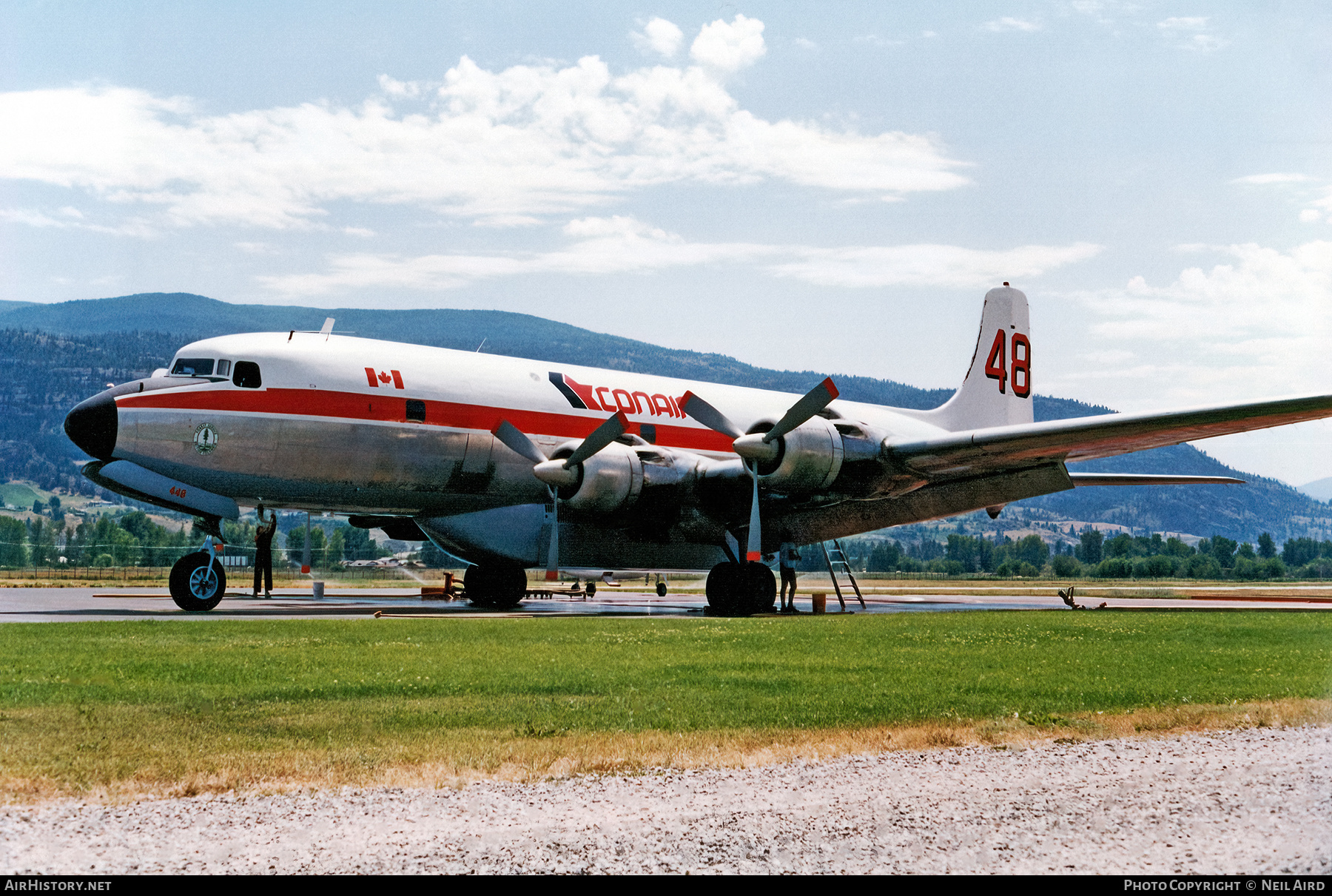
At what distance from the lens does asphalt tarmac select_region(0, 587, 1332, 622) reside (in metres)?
20.2

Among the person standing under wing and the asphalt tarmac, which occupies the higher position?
the person standing under wing

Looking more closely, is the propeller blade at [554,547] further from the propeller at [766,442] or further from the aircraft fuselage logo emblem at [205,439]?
the aircraft fuselage logo emblem at [205,439]

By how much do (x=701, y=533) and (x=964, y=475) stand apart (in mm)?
5431

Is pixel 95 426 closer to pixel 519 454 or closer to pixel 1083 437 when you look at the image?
pixel 519 454

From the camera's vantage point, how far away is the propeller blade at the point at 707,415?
870 inches

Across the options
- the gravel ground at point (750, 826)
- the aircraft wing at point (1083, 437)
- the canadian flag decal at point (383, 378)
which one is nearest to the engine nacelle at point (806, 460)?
the aircraft wing at point (1083, 437)

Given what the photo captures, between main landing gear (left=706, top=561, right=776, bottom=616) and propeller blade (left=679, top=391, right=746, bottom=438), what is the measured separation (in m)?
2.53

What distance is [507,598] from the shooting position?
2539cm

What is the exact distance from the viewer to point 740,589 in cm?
2159

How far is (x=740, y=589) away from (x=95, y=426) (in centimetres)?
1133

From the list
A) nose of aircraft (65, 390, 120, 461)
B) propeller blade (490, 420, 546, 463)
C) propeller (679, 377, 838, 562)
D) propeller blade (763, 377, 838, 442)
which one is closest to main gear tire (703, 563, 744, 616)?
propeller (679, 377, 838, 562)

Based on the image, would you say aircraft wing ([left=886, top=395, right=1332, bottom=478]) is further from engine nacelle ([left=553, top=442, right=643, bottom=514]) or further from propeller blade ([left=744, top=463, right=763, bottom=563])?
engine nacelle ([left=553, top=442, right=643, bottom=514])

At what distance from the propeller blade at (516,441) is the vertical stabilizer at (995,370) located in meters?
13.2
